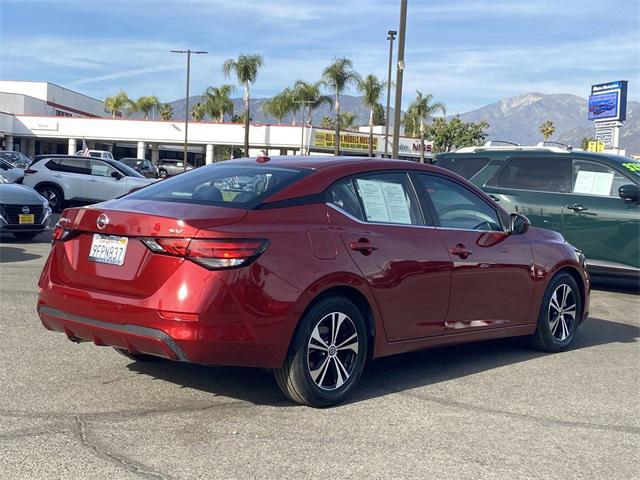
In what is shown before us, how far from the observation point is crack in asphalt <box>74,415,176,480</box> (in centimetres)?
369

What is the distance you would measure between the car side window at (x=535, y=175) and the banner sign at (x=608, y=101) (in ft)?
147

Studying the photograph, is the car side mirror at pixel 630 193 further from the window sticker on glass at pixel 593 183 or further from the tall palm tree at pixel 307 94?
the tall palm tree at pixel 307 94

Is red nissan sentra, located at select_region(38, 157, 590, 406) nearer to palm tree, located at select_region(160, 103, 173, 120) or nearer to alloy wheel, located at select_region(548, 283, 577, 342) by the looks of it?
alloy wheel, located at select_region(548, 283, 577, 342)

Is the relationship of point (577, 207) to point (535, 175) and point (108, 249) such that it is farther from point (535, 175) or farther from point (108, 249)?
point (108, 249)

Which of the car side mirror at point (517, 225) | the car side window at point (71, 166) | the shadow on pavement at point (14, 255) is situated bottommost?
the shadow on pavement at point (14, 255)

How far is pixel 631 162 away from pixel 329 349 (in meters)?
→ 7.47

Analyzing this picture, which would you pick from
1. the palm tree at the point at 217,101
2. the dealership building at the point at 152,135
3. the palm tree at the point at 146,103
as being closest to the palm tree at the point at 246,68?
the dealership building at the point at 152,135

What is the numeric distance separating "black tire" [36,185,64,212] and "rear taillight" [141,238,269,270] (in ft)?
53.5

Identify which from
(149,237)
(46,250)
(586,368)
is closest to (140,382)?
(149,237)

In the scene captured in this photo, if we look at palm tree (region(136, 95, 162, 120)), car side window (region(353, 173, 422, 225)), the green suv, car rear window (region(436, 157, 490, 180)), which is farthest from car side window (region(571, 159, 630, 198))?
palm tree (region(136, 95, 162, 120))

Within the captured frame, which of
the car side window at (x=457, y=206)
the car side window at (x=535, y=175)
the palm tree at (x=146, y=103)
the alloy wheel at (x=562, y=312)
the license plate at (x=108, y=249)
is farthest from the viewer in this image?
the palm tree at (x=146, y=103)

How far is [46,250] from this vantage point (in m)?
12.4

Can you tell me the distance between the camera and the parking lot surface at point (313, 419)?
3.91 metres

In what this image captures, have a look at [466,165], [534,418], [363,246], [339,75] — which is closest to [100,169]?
[466,165]
